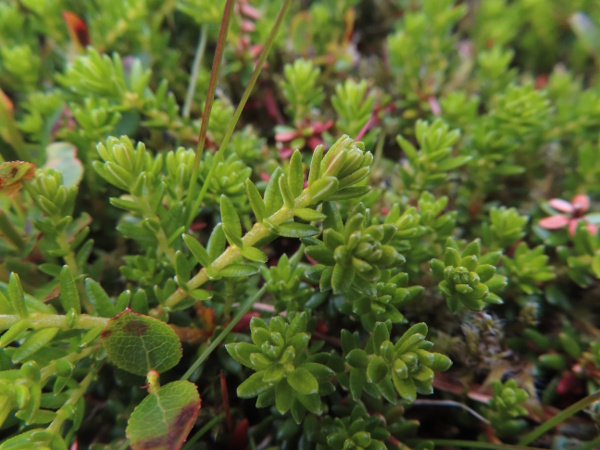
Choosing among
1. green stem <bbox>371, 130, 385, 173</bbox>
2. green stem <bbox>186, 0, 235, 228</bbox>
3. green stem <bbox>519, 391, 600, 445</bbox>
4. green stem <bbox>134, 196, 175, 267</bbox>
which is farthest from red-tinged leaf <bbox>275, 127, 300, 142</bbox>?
green stem <bbox>519, 391, 600, 445</bbox>

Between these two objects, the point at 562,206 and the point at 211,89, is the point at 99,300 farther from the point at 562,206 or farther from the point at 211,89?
the point at 562,206

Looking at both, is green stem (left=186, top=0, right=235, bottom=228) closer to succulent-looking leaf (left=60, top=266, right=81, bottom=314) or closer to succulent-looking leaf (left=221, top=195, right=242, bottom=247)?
succulent-looking leaf (left=221, top=195, right=242, bottom=247)

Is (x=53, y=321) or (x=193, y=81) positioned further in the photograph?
(x=193, y=81)

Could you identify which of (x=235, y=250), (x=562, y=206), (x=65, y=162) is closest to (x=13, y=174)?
(x=65, y=162)

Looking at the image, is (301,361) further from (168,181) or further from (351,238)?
(168,181)

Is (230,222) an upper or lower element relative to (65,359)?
upper

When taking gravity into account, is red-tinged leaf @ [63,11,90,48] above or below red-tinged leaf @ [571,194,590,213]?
below
